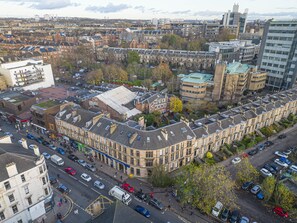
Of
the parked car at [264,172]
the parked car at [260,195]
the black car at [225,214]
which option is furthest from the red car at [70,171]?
the parked car at [264,172]

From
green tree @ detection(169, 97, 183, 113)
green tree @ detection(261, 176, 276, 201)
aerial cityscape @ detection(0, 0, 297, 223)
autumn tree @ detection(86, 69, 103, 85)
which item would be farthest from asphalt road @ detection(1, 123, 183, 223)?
autumn tree @ detection(86, 69, 103, 85)

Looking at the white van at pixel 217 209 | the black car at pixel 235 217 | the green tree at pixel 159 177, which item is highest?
the green tree at pixel 159 177

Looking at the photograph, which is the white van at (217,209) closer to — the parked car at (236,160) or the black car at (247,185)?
the black car at (247,185)

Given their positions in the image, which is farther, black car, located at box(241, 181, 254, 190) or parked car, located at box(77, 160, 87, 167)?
parked car, located at box(77, 160, 87, 167)

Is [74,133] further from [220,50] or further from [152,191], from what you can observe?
[220,50]

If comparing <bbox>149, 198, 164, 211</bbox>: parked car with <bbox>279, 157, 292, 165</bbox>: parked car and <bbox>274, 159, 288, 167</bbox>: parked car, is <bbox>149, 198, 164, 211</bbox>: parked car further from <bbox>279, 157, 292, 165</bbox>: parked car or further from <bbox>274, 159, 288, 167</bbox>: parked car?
<bbox>279, 157, 292, 165</bbox>: parked car

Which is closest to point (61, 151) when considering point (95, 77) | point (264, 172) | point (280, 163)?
point (264, 172)
